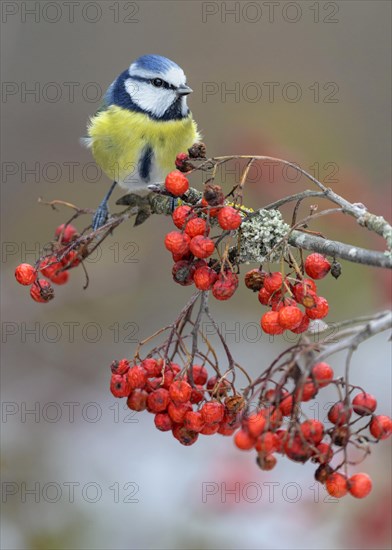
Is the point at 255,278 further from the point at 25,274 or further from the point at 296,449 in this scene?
the point at 25,274

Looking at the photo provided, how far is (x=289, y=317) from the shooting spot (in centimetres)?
144

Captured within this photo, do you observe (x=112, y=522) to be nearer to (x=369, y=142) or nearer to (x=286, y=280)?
(x=286, y=280)

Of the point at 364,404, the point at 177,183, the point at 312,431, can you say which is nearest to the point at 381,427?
the point at 364,404

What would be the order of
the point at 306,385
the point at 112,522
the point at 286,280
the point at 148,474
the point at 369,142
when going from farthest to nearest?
the point at 369,142, the point at 148,474, the point at 112,522, the point at 286,280, the point at 306,385

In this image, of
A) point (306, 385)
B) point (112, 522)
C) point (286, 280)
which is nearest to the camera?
point (306, 385)

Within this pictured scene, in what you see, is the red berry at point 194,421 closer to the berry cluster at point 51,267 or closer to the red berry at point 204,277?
the red berry at point 204,277

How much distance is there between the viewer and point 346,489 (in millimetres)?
1336

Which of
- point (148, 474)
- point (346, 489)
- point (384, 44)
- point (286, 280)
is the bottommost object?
point (148, 474)

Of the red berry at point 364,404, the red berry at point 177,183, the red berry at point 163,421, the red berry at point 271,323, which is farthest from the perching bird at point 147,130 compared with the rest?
the red berry at point 364,404

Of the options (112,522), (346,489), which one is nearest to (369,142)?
(112,522)

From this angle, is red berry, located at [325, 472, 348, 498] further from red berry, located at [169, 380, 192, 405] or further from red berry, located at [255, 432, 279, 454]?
red berry, located at [169, 380, 192, 405]

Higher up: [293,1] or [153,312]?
[293,1]

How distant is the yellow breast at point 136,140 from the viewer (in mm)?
2750

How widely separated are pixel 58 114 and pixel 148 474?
7.27ft
